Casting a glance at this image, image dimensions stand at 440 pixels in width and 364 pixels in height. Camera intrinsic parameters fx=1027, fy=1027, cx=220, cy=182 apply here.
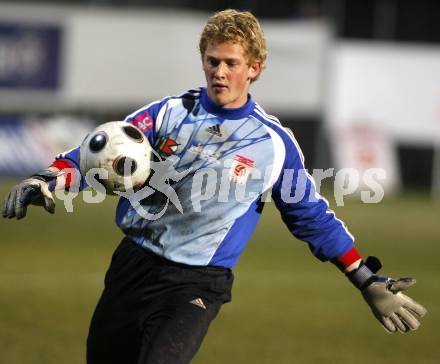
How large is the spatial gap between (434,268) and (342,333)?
4.18 meters

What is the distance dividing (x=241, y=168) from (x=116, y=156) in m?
0.63

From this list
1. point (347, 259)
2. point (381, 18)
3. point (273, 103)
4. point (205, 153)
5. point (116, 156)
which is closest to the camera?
point (116, 156)

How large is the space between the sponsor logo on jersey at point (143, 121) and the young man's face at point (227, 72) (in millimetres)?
315

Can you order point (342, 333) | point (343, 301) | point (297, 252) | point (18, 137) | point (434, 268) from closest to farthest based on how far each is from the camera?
point (342, 333) < point (343, 301) < point (434, 268) < point (297, 252) < point (18, 137)

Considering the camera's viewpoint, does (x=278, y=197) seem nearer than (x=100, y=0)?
Yes

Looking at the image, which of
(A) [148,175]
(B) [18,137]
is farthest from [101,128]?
(B) [18,137]

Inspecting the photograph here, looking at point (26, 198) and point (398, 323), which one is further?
point (398, 323)

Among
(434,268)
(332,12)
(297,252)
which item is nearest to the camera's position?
(434,268)

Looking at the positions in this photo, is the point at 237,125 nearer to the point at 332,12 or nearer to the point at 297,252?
the point at 297,252

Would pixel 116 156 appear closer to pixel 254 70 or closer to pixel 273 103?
pixel 254 70

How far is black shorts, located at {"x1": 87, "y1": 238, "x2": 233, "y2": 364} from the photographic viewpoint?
4.66m

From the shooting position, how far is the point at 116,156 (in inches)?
184

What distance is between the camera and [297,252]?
13664 millimetres

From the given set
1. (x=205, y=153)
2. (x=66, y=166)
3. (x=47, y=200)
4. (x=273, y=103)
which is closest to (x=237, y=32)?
(x=205, y=153)
